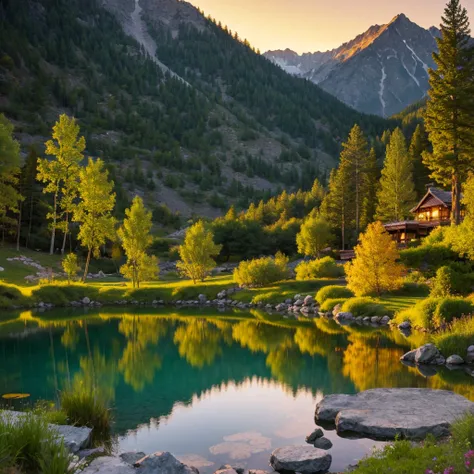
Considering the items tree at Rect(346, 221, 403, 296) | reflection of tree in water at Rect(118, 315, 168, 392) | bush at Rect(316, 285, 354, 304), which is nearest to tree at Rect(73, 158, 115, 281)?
reflection of tree in water at Rect(118, 315, 168, 392)

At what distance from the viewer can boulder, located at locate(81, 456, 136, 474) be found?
901 centimetres

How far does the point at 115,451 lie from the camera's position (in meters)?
11.8

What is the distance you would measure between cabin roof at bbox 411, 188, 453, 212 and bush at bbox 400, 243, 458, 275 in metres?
19.3

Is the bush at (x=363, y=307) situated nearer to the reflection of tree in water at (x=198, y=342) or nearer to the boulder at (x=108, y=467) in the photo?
the reflection of tree in water at (x=198, y=342)

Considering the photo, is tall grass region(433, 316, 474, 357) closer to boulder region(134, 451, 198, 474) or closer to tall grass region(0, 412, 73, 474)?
boulder region(134, 451, 198, 474)

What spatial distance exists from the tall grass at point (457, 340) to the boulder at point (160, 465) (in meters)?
16.7

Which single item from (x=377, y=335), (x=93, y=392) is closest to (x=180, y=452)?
(x=93, y=392)

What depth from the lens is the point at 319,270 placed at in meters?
51.5

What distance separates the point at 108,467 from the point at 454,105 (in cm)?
4605

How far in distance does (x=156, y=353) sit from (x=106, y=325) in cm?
1016

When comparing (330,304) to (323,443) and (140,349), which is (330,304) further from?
(323,443)

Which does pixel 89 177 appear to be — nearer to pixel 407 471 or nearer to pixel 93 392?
pixel 93 392

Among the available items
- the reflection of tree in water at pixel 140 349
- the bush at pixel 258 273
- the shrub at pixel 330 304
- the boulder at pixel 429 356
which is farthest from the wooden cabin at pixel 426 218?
the boulder at pixel 429 356

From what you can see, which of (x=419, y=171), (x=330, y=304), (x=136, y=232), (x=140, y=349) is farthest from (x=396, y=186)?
(x=140, y=349)
